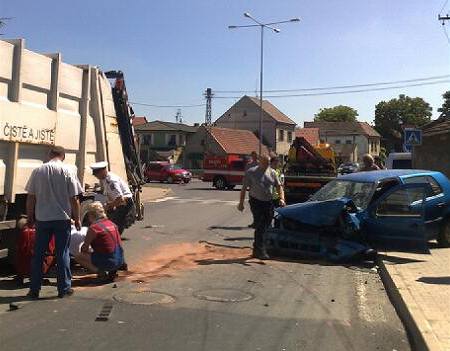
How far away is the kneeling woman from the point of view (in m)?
7.72

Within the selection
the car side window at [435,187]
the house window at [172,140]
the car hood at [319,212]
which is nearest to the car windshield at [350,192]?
the car hood at [319,212]

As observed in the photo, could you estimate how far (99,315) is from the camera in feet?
20.3

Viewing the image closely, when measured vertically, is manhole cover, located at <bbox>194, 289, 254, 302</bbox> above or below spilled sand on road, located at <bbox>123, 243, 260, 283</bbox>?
below

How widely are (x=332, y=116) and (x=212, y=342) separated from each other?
142 metres

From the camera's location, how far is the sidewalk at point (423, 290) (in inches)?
226

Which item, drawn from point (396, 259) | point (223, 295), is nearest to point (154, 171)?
point (396, 259)

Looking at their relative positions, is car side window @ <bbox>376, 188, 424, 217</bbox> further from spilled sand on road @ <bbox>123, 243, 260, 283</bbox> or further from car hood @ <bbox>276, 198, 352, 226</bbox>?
spilled sand on road @ <bbox>123, 243, 260, 283</bbox>

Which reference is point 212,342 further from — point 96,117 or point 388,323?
point 96,117

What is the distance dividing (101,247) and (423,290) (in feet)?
13.3

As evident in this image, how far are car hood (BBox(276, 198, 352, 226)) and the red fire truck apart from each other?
25801mm

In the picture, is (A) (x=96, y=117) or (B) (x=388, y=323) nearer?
(B) (x=388, y=323)

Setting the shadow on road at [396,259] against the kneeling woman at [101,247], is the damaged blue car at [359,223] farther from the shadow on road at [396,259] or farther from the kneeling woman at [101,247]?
the kneeling woman at [101,247]

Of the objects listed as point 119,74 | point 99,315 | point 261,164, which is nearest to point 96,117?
point 119,74

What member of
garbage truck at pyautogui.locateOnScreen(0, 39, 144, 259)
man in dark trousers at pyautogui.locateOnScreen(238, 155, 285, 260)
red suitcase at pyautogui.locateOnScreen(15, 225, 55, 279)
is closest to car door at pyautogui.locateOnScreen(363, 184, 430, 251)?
man in dark trousers at pyautogui.locateOnScreen(238, 155, 285, 260)
